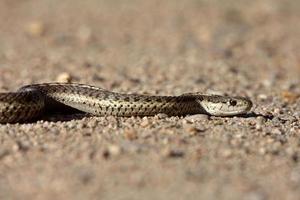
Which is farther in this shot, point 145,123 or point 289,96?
point 289,96

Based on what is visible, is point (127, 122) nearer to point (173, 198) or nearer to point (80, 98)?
point (80, 98)

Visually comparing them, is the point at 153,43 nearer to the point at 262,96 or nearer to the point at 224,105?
the point at 262,96

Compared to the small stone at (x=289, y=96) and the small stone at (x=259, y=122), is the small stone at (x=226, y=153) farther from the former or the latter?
the small stone at (x=289, y=96)

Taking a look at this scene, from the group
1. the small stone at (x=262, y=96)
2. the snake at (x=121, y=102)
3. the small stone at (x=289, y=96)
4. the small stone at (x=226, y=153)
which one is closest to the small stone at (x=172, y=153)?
the small stone at (x=226, y=153)

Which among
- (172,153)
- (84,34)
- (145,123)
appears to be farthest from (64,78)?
(84,34)

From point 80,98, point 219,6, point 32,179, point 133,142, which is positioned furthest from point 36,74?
point 219,6

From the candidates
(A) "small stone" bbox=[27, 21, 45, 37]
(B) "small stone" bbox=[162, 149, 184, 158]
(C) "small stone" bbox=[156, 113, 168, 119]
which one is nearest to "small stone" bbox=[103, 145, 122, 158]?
(B) "small stone" bbox=[162, 149, 184, 158]
